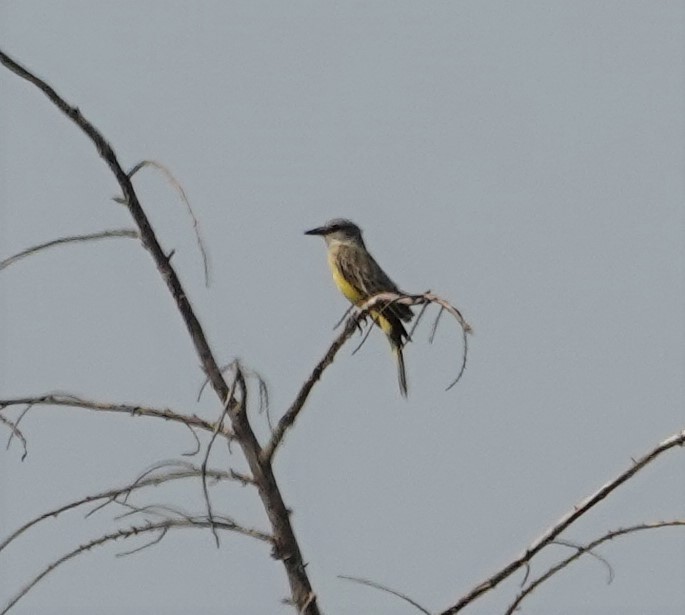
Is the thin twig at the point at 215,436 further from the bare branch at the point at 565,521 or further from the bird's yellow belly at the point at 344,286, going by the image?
the bird's yellow belly at the point at 344,286

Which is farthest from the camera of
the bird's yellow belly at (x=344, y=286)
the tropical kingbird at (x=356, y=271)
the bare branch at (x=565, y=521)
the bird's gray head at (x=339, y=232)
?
the bird's gray head at (x=339, y=232)

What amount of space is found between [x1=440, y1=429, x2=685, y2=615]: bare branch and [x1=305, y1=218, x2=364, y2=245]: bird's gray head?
670 cm

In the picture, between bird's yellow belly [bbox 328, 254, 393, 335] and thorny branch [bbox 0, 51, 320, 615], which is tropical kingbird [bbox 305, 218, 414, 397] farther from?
thorny branch [bbox 0, 51, 320, 615]

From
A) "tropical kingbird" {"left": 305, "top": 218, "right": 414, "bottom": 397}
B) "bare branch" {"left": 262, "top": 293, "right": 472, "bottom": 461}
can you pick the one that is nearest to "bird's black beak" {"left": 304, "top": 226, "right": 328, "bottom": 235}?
"tropical kingbird" {"left": 305, "top": 218, "right": 414, "bottom": 397}

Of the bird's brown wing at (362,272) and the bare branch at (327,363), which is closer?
the bare branch at (327,363)

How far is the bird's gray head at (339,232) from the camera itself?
9125 millimetres

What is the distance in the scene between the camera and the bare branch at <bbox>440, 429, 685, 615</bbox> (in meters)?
2.35

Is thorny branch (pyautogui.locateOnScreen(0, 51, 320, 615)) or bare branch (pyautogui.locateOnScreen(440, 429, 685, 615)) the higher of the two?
thorny branch (pyautogui.locateOnScreen(0, 51, 320, 615))

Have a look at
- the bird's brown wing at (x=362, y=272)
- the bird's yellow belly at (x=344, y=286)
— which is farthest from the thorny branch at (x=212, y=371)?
the bird's yellow belly at (x=344, y=286)

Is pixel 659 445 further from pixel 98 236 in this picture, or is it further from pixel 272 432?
pixel 98 236

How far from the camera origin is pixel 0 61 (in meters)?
2.52

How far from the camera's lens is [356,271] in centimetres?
844

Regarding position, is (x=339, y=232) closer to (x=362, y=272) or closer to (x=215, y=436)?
(x=362, y=272)

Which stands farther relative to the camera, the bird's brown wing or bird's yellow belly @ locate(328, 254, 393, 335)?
bird's yellow belly @ locate(328, 254, 393, 335)
